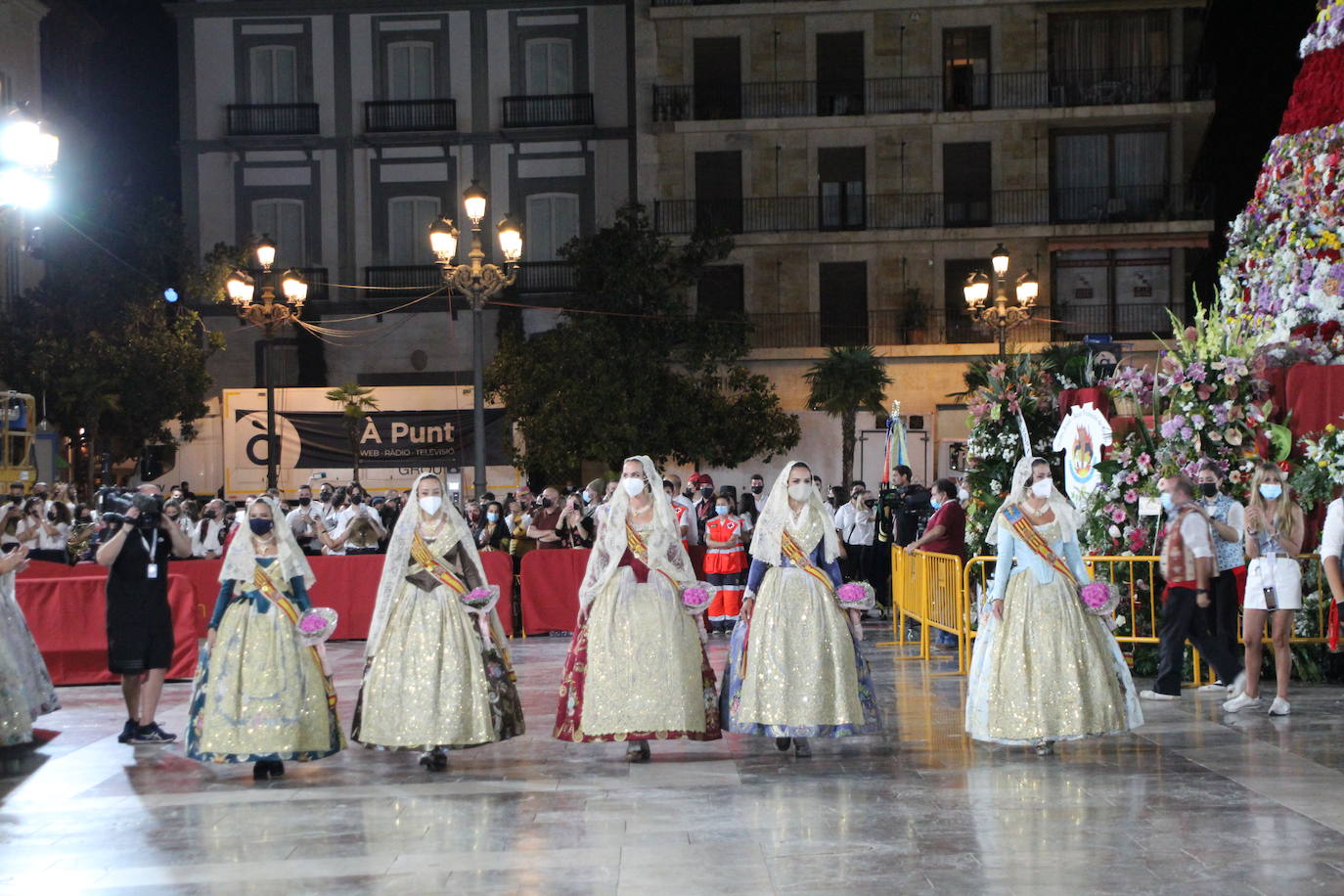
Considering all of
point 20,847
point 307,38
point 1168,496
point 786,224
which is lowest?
point 20,847

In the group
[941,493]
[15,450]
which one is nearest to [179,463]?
[15,450]

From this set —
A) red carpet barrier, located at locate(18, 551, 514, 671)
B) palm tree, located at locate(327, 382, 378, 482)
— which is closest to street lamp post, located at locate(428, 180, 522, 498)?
red carpet barrier, located at locate(18, 551, 514, 671)

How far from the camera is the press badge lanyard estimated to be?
10.6 metres

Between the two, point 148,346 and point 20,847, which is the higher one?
point 148,346

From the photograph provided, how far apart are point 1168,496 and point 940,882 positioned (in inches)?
231

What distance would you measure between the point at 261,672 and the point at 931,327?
2797cm

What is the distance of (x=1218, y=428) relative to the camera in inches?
516

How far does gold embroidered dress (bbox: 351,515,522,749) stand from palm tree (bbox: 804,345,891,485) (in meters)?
21.8

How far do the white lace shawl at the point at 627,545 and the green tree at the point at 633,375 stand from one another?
2027cm

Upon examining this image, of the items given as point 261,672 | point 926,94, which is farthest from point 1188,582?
point 926,94

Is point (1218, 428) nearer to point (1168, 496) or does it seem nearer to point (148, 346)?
point (1168, 496)

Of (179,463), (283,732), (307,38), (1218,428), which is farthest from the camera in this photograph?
(307,38)

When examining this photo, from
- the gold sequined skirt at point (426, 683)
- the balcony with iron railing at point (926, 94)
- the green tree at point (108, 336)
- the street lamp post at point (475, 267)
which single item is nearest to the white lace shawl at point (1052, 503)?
the gold sequined skirt at point (426, 683)

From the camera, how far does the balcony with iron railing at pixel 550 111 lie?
36.6 meters
